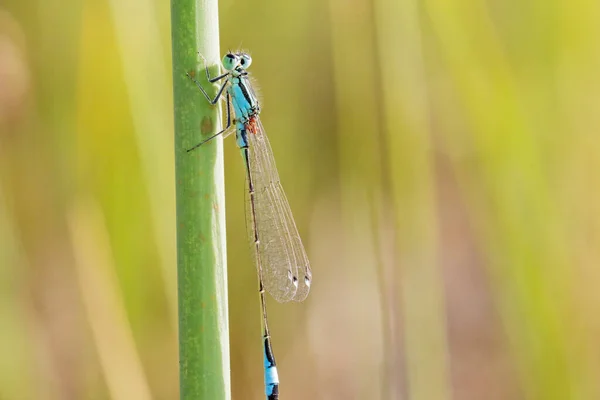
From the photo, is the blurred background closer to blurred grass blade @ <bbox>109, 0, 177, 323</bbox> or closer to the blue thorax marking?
blurred grass blade @ <bbox>109, 0, 177, 323</bbox>

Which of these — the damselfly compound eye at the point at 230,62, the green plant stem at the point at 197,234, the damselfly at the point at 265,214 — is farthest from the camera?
the damselfly at the point at 265,214

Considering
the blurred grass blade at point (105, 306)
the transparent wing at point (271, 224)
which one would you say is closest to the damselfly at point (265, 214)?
the transparent wing at point (271, 224)

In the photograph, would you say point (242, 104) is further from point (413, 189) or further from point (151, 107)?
point (413, 189)

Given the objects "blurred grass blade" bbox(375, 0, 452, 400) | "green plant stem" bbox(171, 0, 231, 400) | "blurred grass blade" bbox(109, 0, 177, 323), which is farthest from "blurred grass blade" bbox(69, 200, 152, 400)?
"green plant stem" bbox(171, 0, 231, 400)

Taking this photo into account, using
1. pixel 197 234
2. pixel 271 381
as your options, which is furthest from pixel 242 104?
A: pixel 197 234

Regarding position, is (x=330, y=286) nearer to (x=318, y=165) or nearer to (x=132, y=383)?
(x=318, y=165)

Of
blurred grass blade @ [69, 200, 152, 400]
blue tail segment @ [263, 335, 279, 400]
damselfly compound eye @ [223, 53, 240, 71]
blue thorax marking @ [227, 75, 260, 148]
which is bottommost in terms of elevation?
blue tail segment @ [263, 335, 279, 400]

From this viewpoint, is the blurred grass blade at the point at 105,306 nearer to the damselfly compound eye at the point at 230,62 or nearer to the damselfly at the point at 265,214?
the damselfly at the point at 265,214
